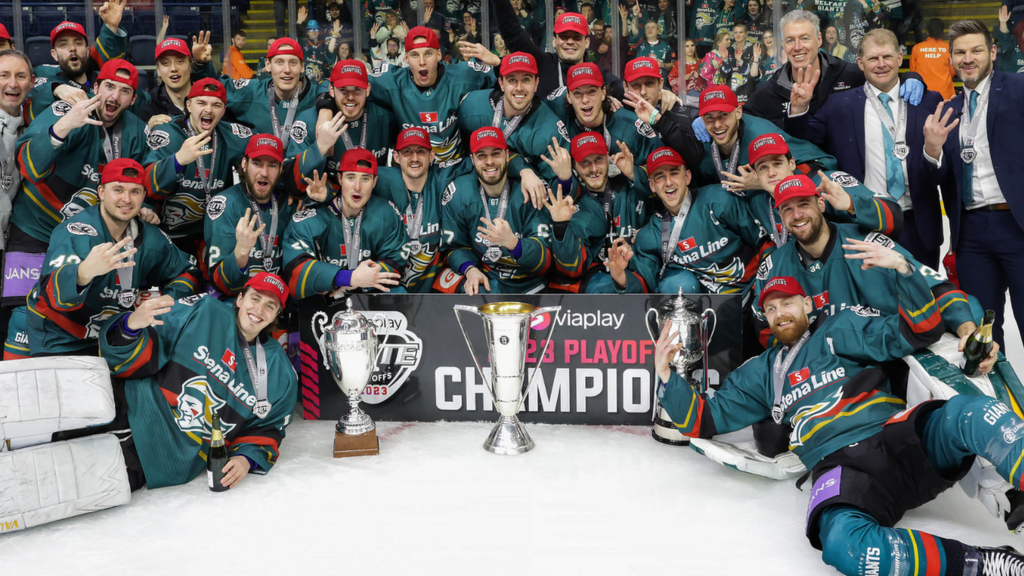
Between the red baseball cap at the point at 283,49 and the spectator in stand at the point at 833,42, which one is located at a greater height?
the spectator in stand at the point at 833,42

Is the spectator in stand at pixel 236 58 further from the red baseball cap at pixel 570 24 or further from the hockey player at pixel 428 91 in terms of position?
the red baseball cap at pixel 570 24

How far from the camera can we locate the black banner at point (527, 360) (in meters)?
3.95

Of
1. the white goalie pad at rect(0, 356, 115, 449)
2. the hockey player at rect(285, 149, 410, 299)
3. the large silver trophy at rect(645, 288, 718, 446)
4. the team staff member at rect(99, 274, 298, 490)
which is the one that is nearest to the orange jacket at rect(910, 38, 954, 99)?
the large silver trophy at rect(645, 288, 718, 446)

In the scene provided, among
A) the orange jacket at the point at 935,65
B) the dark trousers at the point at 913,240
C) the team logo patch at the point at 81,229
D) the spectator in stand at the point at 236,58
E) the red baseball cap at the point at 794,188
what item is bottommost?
the dark trousers at the point at 913,240

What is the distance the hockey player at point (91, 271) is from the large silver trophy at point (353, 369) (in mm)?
930

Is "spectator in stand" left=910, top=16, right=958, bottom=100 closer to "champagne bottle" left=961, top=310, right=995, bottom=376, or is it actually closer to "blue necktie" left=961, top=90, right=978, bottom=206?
Result: "blue necktie" left=961, top=90, right=978, bottom=206

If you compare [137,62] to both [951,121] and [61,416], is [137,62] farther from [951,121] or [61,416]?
[951,121]

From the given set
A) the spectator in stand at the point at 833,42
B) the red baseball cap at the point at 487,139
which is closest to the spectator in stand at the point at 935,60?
the spectator in stand at the point at 833,42

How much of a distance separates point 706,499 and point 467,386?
139cm

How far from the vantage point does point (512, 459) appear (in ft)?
11.8

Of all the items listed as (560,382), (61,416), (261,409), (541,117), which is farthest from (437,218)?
(61,416)

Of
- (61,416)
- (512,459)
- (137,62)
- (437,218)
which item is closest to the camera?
(61,416)

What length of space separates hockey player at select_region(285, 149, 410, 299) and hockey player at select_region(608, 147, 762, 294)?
3.91 feet

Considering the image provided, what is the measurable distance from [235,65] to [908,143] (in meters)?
9.23
